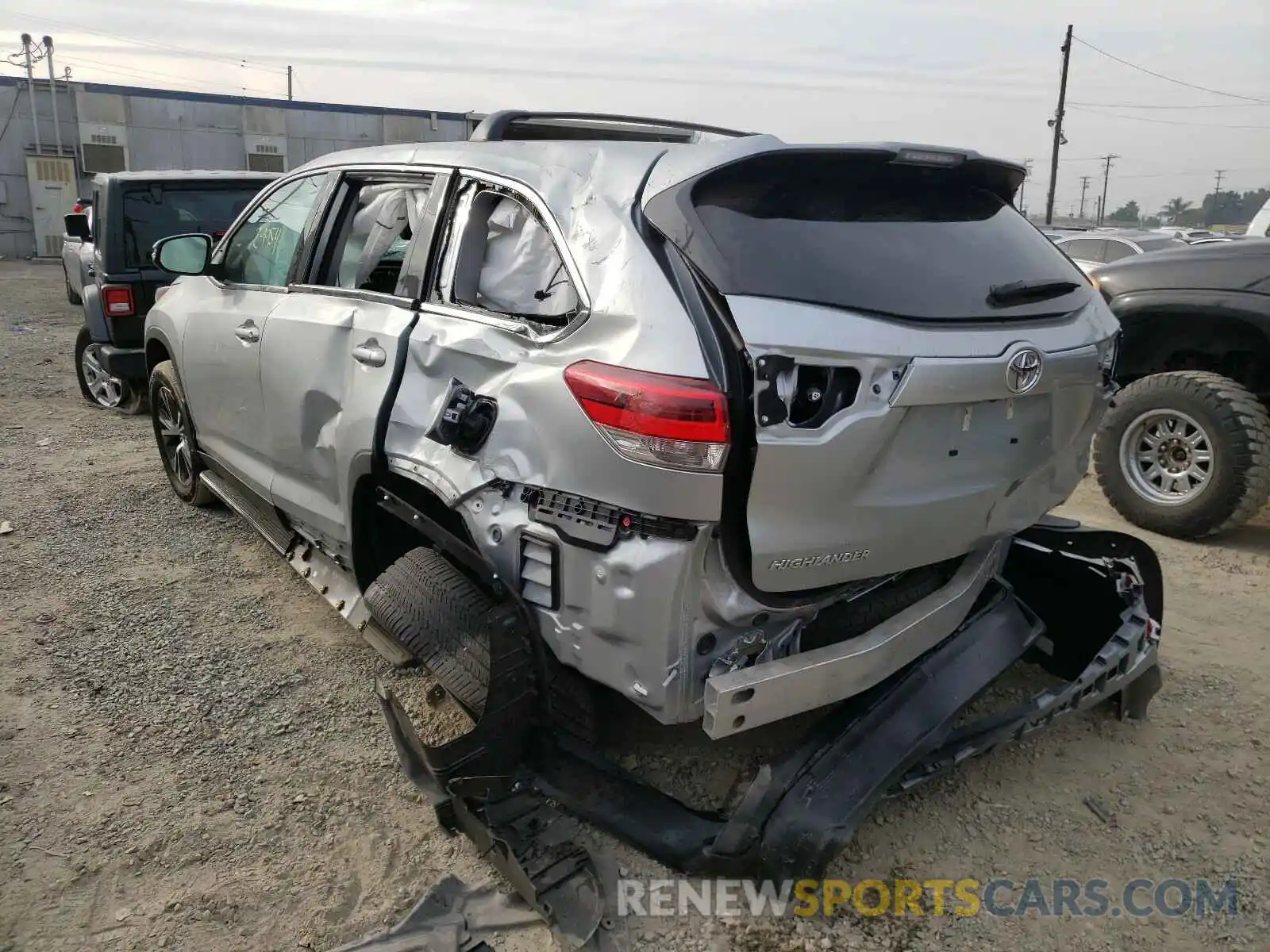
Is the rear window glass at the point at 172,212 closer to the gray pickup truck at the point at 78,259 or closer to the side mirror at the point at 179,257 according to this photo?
the gray pickup truck at the point at 78,259

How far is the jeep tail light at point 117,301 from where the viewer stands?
23.3ft

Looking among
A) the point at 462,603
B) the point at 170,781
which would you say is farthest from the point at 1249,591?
the point at 170,781

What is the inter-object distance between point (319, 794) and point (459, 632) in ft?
2.55

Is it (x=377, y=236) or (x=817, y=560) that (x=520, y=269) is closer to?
(x=377, y=236)

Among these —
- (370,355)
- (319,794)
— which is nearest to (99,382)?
(370,355)

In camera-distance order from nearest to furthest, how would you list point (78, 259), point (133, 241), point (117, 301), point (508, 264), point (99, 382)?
1. point (508, 264)
2. point (117, 301)
3. point (133, 241)
4. point (99, 382)
5. point (78, 259)

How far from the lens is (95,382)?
8016mm

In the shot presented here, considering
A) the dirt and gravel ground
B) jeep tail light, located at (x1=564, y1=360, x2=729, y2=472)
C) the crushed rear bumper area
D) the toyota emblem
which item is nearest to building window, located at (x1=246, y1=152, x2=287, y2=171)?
the dirt and gravel ground

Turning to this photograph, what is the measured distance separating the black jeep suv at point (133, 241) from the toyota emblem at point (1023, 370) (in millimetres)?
6638

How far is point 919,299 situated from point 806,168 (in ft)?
1.52

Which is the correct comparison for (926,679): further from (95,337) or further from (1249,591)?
(95,337)

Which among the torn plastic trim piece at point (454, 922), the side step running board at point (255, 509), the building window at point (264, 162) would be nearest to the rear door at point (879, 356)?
the torn plastic trim piece at point (454, 922)

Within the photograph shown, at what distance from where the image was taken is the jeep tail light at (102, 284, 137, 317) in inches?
280

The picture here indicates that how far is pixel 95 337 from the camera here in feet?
24.4
